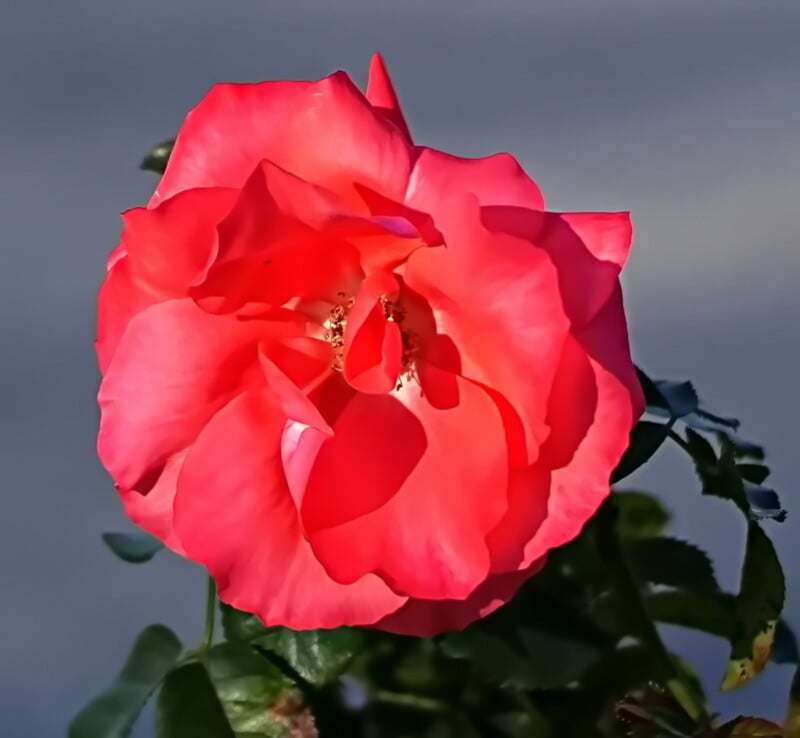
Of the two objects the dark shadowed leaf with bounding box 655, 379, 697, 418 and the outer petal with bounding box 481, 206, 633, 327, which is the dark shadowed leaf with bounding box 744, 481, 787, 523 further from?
the outer petal with bounding box 481, 206, 633, 327

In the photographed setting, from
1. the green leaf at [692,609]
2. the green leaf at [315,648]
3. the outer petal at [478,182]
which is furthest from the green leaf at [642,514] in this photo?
the outer petal at [478,182]

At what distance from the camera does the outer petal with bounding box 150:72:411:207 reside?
0.36 meters

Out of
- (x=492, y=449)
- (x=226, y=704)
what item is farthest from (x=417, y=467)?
(x=226, y=704)

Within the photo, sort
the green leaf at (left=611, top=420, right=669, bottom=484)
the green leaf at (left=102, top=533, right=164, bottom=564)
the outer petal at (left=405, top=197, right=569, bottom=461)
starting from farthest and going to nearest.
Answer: the green leaf at (left=102, top=533, right=164, bottom=564) → the green leaf at (left=611, top=420, right=669, bottom=484) → the outer petal at (left=405, top=197, right=569, bottom=461)

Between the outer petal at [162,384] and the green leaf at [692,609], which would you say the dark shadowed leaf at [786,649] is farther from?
the outer petal at [162,384]

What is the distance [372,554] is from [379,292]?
0.08m

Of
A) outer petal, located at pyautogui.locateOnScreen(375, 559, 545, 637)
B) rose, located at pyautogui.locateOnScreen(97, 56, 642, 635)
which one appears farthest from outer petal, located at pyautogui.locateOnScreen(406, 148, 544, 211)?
outer petal, located at pyautogui.locateOnScreen(375, 559, 545, 637)

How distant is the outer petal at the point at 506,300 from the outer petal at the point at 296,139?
0.09ft

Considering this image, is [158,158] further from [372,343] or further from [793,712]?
[793,712]

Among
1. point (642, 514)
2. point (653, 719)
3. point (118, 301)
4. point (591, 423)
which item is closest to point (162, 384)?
point (118, 301)

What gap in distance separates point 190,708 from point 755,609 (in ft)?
0.74

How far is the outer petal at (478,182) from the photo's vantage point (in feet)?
1.15

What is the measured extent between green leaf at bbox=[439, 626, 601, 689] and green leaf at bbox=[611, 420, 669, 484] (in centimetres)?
7

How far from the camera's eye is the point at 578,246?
0.35 meters
